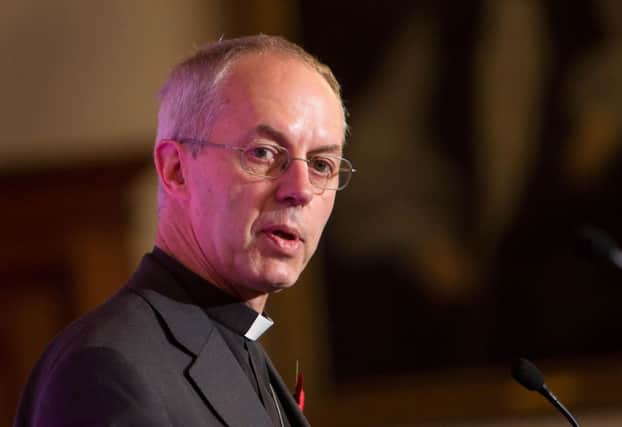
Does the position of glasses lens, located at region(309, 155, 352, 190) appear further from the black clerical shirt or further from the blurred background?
the blurred background

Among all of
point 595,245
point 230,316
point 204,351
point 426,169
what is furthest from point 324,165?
point 426,169

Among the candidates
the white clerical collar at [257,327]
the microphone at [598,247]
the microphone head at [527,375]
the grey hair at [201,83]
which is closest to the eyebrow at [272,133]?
the grey hair at [201,83]

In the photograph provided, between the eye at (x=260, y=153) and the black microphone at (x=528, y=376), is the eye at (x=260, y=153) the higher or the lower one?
the higher one

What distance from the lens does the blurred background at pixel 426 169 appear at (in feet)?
18.6

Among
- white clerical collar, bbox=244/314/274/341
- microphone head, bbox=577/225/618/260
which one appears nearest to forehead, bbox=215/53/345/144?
white clerical collar, bbox=244/314/274/341

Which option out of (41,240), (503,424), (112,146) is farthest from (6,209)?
(503,424)

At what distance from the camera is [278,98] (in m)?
2.40

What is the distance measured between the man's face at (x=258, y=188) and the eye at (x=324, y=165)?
0.08ft

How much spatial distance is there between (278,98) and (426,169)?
139 inches

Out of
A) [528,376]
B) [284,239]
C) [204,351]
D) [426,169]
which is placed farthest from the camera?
[426,169]

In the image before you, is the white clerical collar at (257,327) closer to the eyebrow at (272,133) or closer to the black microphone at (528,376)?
the eyebrow at (272,133)

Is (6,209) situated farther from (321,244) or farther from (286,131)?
(286,131)

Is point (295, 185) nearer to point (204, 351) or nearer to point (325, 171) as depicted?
point (325, 171)

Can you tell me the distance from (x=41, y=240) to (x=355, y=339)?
174 centimetres
